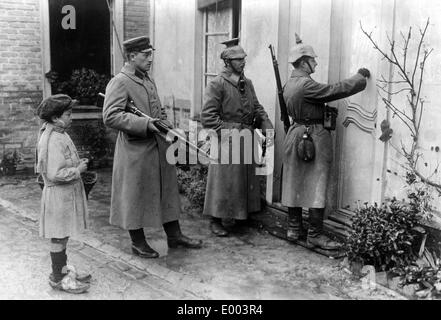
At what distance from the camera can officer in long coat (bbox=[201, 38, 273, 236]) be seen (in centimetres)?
605

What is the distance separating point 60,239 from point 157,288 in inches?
35.8

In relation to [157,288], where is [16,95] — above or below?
above

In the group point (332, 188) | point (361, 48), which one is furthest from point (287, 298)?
point (361, 48)

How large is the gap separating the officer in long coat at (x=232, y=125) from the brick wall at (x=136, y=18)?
14.2 feet

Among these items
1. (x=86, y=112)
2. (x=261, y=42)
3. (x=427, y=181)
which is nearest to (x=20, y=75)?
(x=86, y=112)

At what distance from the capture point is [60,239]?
4.58 m

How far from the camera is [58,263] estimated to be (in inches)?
184

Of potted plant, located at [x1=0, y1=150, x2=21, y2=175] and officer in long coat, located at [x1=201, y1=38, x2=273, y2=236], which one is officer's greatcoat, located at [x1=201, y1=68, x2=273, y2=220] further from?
potted plant, located at [x1=0, y1=150, x2=21, y2=175]

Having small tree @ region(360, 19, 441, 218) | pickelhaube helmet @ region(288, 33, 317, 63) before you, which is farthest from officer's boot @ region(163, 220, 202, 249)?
small tree @ region(360, 19, 441, 218)

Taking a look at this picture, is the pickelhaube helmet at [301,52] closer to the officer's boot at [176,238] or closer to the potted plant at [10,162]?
the officer's boot at [176,238]

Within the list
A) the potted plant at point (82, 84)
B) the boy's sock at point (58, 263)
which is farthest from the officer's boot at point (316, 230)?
the potted plant at point (82, 84)

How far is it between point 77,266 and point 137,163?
3.71 feet

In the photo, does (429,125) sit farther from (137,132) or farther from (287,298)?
(137,132)
